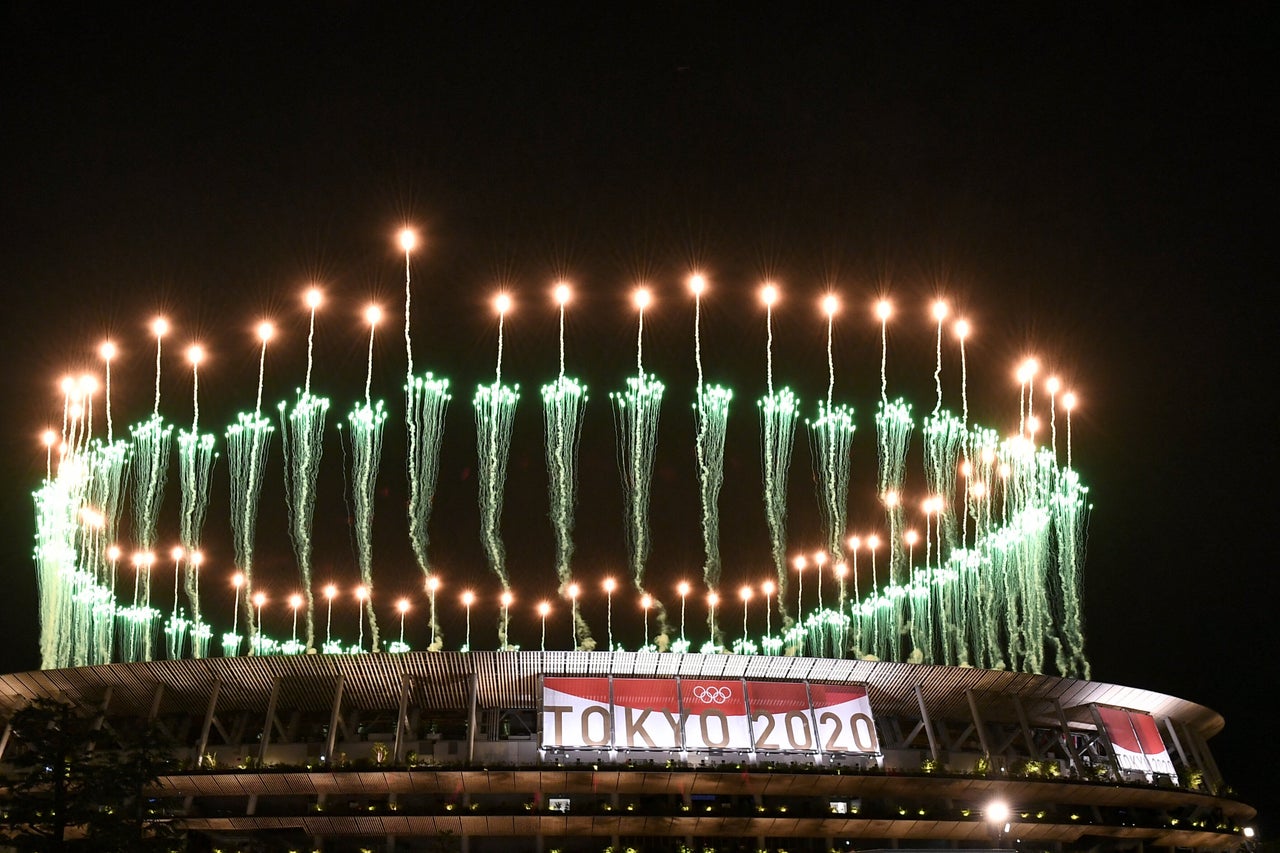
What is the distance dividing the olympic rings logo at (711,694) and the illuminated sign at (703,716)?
0.16 feet

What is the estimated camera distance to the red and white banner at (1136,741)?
59.6 metres

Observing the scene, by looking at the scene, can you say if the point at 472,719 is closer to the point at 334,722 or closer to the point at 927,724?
the point at 334,722

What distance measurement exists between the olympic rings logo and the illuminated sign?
0.16 ft

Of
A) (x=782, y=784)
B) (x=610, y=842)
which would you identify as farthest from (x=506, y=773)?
(x=782, y=784)

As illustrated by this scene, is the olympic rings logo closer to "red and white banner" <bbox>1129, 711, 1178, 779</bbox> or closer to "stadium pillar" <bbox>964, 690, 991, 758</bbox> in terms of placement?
"stadium pillar" <bbox>964, 690, 991, 758</bbox>

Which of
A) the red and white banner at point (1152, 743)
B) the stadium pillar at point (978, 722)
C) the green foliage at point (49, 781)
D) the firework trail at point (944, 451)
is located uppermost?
the firework trail at point (944, 451)

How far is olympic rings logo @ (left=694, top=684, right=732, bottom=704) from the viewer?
54.5 m

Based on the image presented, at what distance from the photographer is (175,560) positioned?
84062mm

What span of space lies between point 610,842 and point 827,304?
84.4ft

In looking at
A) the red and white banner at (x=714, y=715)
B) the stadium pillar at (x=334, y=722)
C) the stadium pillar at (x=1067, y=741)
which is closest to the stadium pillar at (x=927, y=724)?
the stadium pillar at (x=1067, y=741)

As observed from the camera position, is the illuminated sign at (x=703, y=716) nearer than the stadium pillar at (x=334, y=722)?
No

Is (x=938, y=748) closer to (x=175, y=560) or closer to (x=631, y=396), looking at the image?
(x=631, y=396)

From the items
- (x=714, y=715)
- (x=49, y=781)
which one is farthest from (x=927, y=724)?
(x=49, y=781)

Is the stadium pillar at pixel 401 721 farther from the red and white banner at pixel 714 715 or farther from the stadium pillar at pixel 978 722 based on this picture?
the stadium pillar at pixel 978 722
